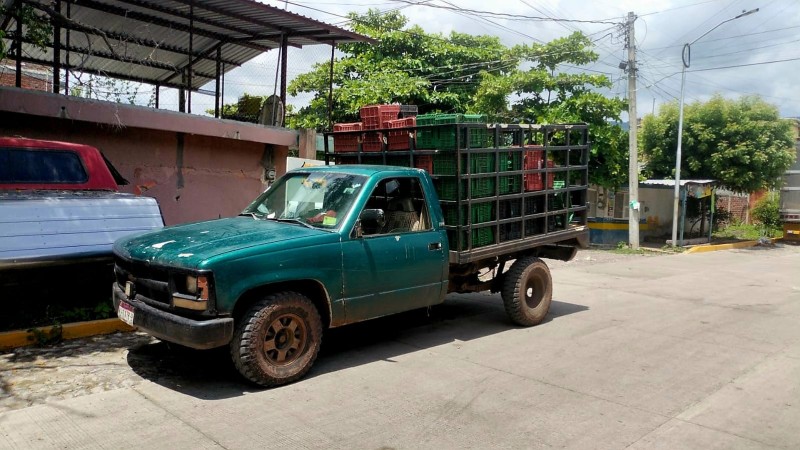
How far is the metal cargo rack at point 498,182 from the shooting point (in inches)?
268

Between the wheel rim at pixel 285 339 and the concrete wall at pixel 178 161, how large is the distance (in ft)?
18.4

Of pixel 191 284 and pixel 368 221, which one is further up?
pixel 368 221

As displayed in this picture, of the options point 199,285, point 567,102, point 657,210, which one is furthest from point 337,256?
point 657,210

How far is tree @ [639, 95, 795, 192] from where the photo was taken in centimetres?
2155

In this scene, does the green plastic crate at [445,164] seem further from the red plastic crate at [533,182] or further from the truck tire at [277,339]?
the truck tire at [277,339]

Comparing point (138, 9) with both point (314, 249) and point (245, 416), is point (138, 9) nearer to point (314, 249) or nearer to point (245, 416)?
point (314, 249)

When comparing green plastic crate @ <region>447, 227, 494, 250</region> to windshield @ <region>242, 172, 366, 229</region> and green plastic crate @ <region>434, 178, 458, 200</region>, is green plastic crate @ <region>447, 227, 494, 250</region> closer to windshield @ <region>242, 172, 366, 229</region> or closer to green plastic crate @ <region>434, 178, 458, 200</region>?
green plastic crate @ <region>434, 178, 458, 200</region>

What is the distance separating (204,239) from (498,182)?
11.6 ft

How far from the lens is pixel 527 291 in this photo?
7.83 metres

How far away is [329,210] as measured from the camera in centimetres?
588

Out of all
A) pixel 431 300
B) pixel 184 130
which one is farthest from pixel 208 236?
→ pixel 184 130

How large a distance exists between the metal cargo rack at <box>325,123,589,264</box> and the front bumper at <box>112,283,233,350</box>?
2833mm

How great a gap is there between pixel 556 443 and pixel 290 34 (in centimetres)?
913

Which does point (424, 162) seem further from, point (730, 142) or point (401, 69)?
point (730, 142)
